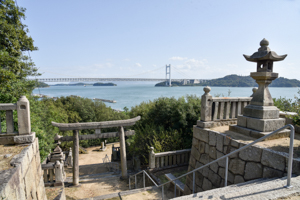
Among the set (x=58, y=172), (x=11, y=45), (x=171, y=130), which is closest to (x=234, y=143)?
(x=171, y=130)

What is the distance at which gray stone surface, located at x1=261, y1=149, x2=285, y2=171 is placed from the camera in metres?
2.61

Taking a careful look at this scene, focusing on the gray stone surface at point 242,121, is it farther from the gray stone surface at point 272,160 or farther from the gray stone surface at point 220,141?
the gray stone surface at point 272,160

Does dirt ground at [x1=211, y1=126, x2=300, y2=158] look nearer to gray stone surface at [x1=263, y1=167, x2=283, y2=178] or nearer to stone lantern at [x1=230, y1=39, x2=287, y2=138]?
stone lantern at [x1=230, y1=39, x2=287, y2=138]

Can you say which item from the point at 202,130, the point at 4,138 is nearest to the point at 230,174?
the point at 202,130

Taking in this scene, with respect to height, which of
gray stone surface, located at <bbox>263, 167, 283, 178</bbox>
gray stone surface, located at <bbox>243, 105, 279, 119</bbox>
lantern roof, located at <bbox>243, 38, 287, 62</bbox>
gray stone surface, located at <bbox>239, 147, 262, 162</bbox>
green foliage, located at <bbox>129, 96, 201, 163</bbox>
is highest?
lantern roof, located at <bbox>243, 38, 287, 62</bbox>

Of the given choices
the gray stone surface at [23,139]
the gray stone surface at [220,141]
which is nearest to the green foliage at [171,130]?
the gray stone surface at [220,141]

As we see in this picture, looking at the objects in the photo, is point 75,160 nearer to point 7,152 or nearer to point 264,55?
point 7,152

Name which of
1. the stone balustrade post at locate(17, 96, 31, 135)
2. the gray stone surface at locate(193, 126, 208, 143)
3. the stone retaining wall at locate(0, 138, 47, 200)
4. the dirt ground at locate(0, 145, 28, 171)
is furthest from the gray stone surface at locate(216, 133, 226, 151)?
the stone balustrade post at locate(17, 96, 31, 135)

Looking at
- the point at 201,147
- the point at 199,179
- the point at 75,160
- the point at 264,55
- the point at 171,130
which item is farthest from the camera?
the point at 171,130

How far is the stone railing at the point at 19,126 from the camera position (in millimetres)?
3420

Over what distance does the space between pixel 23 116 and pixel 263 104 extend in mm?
5007

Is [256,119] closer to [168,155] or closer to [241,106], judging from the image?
[241,106]

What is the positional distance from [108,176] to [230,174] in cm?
689

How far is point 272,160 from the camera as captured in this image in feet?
9.00
